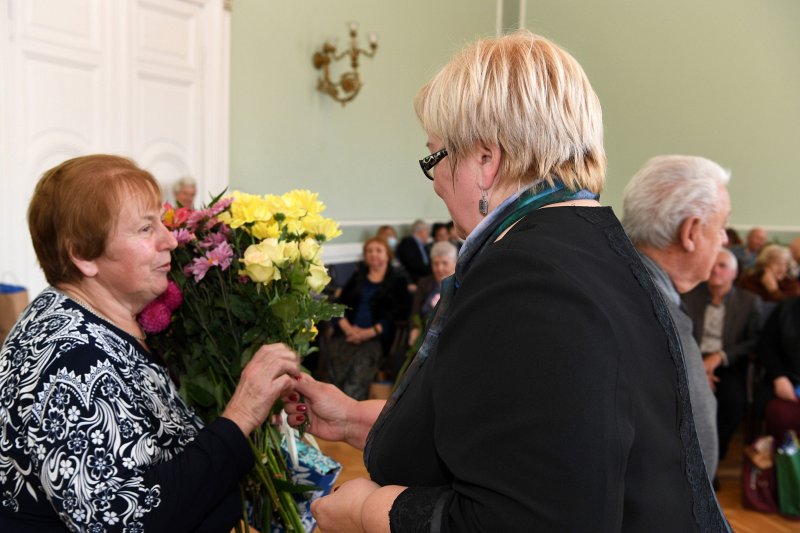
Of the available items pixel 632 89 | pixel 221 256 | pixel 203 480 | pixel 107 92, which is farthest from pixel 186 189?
pixel 632 89

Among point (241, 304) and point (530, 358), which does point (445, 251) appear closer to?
point (241, 304)

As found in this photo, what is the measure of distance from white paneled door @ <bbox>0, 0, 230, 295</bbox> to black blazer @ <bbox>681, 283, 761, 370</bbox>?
3359 mm

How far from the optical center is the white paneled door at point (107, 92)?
4273 mm

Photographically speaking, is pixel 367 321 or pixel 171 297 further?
pixel 367 321

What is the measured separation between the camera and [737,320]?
15.5 ft

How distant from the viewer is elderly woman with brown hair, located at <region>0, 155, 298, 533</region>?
128 cm

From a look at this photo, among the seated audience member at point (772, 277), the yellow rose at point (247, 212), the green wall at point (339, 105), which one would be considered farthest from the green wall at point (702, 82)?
the yellow rose at point (247, 212)

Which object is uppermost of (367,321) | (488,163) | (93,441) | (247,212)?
(488,163)

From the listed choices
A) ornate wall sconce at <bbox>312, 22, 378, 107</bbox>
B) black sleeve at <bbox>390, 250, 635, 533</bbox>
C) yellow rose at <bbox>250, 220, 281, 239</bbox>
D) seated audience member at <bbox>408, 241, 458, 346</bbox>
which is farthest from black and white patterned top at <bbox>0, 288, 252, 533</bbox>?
ornate wall sconce at <bbox>312, 22, 378, 107</bbox>

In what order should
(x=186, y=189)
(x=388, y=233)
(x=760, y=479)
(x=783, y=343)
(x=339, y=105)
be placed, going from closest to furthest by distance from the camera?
(x=760, y=479) → (x=783, y=343) → (x=186, y=189) → (x=339, y=105) → (x=388, y=233)

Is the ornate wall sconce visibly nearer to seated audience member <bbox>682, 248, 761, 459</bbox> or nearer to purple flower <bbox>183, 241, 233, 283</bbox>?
seated audience member <bbox>682, 248, 761, 459</bbox>

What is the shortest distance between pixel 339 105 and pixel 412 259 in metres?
1.52

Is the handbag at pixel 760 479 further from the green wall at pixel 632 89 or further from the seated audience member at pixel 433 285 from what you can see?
the green wall at pixel 632 89

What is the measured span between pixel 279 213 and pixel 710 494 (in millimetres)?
981
